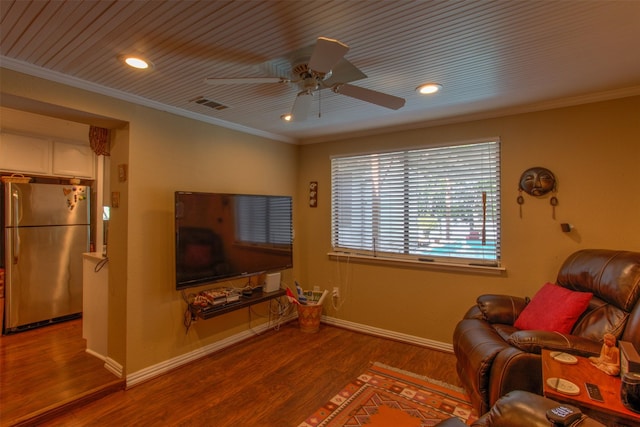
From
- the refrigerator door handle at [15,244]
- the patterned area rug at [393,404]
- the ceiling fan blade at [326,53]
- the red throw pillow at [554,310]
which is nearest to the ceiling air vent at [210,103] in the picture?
the ceiling fan blade at [326,53]

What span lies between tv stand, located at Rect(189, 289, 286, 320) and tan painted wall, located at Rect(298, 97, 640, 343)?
1.13m

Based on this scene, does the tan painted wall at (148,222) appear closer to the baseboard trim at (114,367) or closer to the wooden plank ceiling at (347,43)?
the baseboard trim at (114,367)

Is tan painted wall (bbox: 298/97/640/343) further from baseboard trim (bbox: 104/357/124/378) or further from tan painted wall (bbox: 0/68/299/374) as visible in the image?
baseboard trim (bbox: 104/357/124/378)

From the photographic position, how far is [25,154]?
3.87 metres

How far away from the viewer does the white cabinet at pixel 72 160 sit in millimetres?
4137

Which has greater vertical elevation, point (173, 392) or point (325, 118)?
point (325, 118)

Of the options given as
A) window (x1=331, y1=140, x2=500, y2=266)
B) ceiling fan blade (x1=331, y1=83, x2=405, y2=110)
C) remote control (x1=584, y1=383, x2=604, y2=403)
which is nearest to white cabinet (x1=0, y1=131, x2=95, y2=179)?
window (x1=331, y1=140, x2=500, y2=266)

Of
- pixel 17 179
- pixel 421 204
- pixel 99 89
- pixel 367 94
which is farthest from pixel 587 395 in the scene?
pixel 17 179

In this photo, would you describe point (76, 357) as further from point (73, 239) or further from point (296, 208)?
point (296, 208)

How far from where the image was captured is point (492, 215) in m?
3.09

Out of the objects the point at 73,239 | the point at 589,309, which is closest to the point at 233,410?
the point at 589,309

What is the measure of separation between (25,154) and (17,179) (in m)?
0.33

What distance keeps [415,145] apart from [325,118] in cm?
102

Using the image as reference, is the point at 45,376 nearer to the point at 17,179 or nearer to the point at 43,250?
the point at 43,250
